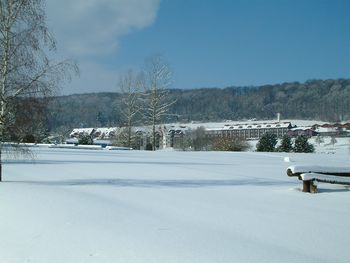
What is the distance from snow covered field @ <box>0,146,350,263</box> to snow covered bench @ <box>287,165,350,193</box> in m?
0.30

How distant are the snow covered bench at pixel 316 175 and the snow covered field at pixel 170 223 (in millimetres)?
301

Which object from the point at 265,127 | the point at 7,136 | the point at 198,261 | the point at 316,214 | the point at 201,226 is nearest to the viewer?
the point at 198,261

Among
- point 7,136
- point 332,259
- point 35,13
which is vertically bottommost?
point 332,259

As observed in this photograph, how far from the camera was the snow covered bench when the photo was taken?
1209 centimetres

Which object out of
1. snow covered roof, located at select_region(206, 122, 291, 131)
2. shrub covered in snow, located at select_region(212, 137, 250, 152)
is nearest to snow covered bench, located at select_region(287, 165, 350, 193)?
shrub covered in snow, located at select_region(212, 137, 250, 152)

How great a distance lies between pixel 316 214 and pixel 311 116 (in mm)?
167563

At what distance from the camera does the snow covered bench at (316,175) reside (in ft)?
39.7

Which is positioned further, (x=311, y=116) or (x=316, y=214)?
(x=311, y=116)

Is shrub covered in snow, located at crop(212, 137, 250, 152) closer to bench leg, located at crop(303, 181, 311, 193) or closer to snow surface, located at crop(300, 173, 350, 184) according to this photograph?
snow surface, located at crop(300, 173, 350, 184)

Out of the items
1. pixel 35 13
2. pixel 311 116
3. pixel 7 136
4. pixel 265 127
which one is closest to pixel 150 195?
pixel 7 136

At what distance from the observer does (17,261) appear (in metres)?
5.75

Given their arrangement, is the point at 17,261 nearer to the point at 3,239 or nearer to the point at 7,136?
the point at 3,239

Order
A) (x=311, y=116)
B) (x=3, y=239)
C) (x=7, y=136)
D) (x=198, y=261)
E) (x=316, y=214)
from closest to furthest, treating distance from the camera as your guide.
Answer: (x=198, y=261) < (x=3, y=239) < (x=316, y=214) < (x=7, y=136) < (x=311, y=116)

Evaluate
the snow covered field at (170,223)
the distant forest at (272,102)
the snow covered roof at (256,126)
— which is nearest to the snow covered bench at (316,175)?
the snow covered field at (170,223)
